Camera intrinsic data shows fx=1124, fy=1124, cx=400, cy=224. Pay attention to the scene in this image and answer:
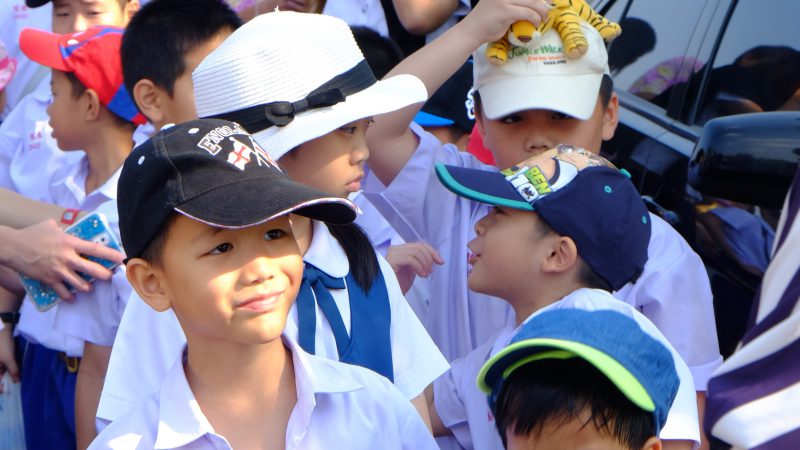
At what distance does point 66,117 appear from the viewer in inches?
151

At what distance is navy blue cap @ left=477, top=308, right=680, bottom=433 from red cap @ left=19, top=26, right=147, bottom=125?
215 centimetres

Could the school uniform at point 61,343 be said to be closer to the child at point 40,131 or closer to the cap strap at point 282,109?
the child at point 40,131

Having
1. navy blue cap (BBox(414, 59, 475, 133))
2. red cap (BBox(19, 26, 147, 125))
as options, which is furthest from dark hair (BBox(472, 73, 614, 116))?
red cap (BBox(19, 26, 147, 125))

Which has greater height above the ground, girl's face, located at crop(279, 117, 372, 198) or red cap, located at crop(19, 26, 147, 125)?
girl's face, located at crop(279, 117, 372, 198)

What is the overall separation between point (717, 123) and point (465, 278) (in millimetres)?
1022

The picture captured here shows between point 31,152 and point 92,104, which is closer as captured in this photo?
point 92,104

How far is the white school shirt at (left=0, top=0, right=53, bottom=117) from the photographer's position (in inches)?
217

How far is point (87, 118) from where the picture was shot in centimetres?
383

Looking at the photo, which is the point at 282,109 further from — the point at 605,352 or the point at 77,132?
the point at 77,132

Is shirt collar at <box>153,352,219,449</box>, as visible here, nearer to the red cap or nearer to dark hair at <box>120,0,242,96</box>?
dark hair at <box>120,0,242,96</box>

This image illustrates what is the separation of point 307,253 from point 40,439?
166 centimetres

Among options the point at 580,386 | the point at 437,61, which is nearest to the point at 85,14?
the point at 437,61

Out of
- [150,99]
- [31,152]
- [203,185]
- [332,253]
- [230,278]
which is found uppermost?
[203,185]

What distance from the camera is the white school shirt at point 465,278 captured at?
295 cm
